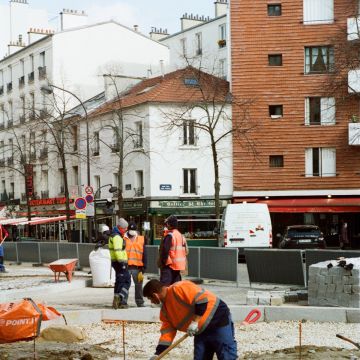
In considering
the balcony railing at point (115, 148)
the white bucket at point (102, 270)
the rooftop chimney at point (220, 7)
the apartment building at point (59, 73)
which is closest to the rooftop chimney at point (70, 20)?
the apartment building at point (59, 73)

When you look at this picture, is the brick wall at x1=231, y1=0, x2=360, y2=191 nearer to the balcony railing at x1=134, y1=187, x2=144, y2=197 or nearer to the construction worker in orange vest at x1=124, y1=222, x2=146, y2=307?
the balcony railing at x1=134, y1=187, x2=144, y2=197

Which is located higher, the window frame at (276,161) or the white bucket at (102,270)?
the window frame at (276,161)

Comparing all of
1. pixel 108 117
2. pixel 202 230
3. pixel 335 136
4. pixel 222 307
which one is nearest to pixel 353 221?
pixel 335 136

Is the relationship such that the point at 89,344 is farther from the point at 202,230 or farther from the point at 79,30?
the point at 79,30

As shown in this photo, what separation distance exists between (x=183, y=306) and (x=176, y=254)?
7.35 metres

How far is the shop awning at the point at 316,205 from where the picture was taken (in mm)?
43688

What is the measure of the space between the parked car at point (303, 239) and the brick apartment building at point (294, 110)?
12.6 metres

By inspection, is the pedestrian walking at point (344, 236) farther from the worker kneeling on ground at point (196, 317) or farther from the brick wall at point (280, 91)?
the worker kneeling on ground at point (196, 317)

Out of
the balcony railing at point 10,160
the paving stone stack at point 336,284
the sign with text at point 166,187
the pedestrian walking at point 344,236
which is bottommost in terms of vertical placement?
the pedestrian walking at point 344,236

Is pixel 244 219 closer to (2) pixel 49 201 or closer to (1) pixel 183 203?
(1) pixel 183 203

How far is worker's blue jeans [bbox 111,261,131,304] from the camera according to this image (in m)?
15.8

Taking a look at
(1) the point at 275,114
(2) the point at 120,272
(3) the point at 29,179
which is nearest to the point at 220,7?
(3) the point at 29,179

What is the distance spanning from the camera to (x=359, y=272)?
14.9 meters

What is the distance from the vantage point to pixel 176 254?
15.1 m
